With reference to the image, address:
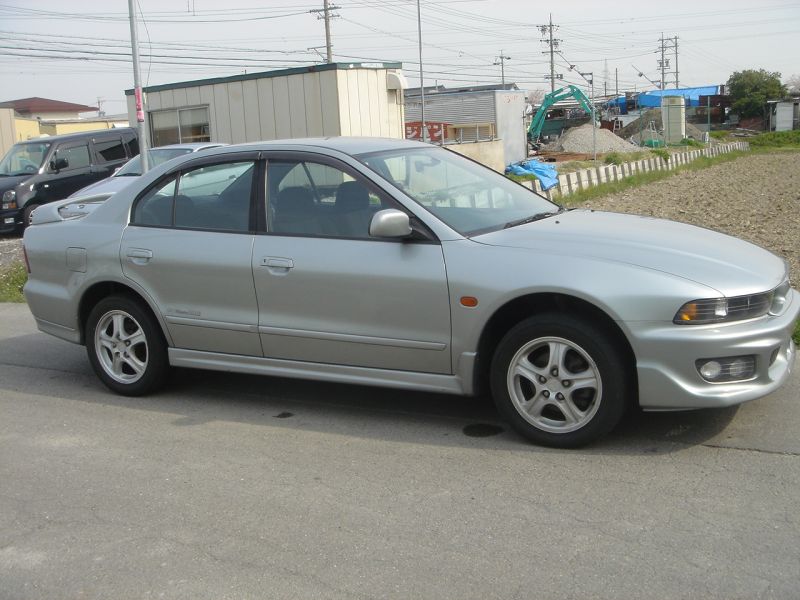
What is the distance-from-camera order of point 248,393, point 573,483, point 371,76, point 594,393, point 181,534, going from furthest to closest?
point 371,76
point 248,393
point 594,393
point 573,483
point 181,534

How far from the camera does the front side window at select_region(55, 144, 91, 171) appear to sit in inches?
713

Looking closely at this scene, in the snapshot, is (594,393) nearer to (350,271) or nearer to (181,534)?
(350,271)

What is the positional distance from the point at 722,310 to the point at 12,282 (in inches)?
377

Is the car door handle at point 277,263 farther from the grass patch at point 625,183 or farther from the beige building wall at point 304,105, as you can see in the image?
the grass patch at point 625,183

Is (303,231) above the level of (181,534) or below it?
above

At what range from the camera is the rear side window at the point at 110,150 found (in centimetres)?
1866

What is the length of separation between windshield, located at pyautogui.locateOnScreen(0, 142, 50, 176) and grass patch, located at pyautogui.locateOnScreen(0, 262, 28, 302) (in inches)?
245

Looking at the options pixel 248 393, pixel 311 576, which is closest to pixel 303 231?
pixel 248 393

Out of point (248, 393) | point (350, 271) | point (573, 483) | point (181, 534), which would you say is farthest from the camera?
point (248, 393)

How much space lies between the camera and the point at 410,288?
199 inches

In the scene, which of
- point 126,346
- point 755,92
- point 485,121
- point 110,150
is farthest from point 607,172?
point 755,92

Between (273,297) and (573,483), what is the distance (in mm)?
2118

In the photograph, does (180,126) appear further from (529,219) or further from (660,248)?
(660,248)

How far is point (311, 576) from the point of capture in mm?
3623
